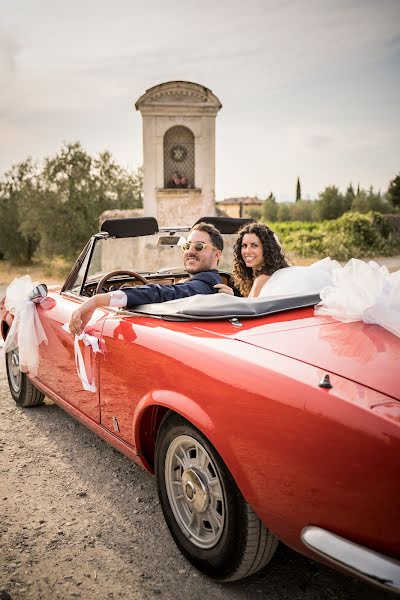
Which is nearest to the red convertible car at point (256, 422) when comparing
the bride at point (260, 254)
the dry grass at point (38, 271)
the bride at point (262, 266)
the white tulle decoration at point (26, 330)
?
the bride at point (262, 266)

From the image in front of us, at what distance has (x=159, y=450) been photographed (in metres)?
2.48

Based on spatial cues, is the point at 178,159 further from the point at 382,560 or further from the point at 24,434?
the point at 382,560

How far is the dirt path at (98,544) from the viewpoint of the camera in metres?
2.23

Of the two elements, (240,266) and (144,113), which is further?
(144,113)

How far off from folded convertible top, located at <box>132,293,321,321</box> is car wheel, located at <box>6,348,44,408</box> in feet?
7.08

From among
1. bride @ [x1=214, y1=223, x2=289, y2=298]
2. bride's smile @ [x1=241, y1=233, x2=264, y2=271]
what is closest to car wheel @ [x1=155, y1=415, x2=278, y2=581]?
bride @ [x1=214, y1=223, x2=289, y2=298]

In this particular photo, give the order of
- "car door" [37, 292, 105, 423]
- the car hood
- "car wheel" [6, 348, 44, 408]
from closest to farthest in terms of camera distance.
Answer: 1. the car hood
2. "car door" [37, 292, 105, 423]
3. "car wheel" [6, 348, 44, 408]

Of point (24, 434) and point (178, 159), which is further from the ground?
point (178, 159)

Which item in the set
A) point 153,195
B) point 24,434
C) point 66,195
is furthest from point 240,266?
point 66,195

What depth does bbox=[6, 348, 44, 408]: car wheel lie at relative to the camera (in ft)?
14.5

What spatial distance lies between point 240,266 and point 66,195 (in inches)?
588

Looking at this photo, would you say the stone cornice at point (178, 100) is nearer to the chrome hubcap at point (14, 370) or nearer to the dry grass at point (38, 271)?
the dry grass at point (38, 271)

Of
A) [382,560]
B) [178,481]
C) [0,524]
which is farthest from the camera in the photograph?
[0,524]

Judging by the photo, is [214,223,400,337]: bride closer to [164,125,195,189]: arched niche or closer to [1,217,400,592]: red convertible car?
[1,217,400,592]: red convertible car
